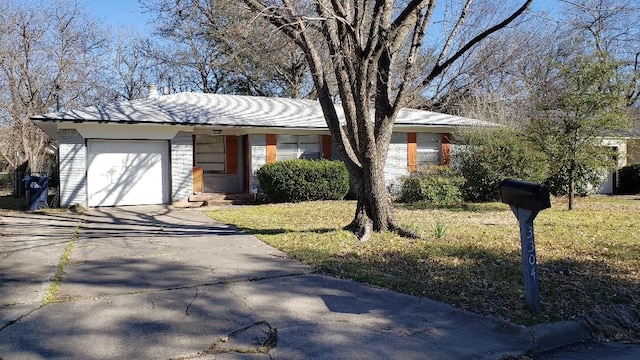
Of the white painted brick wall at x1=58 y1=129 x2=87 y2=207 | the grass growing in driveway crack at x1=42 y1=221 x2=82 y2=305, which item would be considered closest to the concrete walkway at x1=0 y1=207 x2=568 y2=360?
the grass growing in driveway crack at x1=42 y1=221 x2=82 y2=305

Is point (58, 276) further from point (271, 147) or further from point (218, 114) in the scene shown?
point (271, 147)

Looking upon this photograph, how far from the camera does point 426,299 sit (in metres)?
5.43

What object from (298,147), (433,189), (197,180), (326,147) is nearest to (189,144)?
(197,180)

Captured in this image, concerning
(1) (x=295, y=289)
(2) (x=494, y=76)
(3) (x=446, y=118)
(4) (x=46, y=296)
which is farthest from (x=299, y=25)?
(2) (x=494, y=76)

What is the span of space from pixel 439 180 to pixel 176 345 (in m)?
13.4

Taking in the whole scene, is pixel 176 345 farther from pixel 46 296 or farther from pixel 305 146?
pixel 305 146

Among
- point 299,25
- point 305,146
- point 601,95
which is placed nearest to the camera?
point 299,25

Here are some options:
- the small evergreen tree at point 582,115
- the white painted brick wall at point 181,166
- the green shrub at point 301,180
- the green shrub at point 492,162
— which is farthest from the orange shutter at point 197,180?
the small evergreen tree at point 582,115

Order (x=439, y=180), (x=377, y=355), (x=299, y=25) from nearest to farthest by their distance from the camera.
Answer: (x=377, y=355) → (x=299, y=25) → (x=439, y=180)

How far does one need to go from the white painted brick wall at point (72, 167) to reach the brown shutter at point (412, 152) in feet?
38.8

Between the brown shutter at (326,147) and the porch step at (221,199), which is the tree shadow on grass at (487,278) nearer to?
the porch step at (221,199)

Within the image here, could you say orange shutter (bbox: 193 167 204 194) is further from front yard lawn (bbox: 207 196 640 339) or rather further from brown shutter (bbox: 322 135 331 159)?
front yard lawn (bbox: 207 196 640 339)

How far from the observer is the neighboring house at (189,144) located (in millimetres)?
14633

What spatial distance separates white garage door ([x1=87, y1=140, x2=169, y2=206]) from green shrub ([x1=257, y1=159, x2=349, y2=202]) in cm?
335
